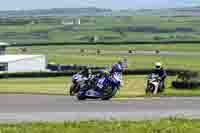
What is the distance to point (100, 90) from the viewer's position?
25.3m

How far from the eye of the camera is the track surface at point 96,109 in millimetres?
18038

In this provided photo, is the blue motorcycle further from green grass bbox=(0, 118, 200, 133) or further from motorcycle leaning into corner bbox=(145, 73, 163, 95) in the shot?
green grass bbox=(0, 118, 200, 133)

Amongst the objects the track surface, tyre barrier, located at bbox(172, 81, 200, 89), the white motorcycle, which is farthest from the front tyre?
tyre barrier, located at bbox(172, 81, 200, 89)

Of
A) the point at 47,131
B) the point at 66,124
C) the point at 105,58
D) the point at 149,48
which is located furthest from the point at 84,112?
the point at 149,48

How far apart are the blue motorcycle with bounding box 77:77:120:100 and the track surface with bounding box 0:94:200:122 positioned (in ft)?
4.10

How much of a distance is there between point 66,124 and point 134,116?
112 inches

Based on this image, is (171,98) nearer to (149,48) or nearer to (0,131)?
(0,131)

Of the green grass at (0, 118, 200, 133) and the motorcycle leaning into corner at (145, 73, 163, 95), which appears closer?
the green grass at (0, 118, 200, 133)

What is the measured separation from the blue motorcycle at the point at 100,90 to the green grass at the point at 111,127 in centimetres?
902

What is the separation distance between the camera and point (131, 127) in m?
15.0

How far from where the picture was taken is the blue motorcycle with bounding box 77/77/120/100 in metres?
25.2

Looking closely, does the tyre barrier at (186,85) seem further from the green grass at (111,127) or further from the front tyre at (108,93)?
the green grass at (111,127)

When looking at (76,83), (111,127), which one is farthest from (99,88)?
(111,127)

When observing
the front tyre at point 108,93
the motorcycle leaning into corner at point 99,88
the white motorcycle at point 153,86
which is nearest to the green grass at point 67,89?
the white motorcycle at point 153,86
